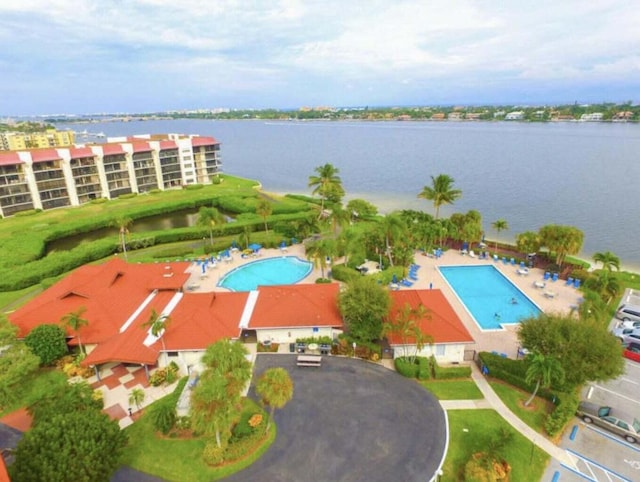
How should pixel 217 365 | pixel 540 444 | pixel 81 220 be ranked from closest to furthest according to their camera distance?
pixel 217 365, pixel 540 444, pixel 81 220

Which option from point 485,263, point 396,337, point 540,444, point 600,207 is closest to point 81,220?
point 396,337

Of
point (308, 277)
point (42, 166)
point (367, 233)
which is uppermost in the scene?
point (42, 166)

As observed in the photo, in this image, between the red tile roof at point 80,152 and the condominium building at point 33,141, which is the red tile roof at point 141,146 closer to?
the red tile roof at point 80,152

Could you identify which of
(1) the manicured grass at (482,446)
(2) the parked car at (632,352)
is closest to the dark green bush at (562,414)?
(1) the manicured grass at (482,446)

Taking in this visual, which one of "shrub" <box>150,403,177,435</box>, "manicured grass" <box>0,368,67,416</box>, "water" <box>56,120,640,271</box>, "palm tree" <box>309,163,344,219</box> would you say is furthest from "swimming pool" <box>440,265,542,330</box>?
"manicured grass" <box>0,368,67,416</box>

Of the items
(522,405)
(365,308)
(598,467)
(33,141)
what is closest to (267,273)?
(365,308)

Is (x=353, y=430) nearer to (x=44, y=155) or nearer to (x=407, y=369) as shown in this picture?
(x=407, y=369)

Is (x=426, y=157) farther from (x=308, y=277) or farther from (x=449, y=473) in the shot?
(x=449, y=473)
